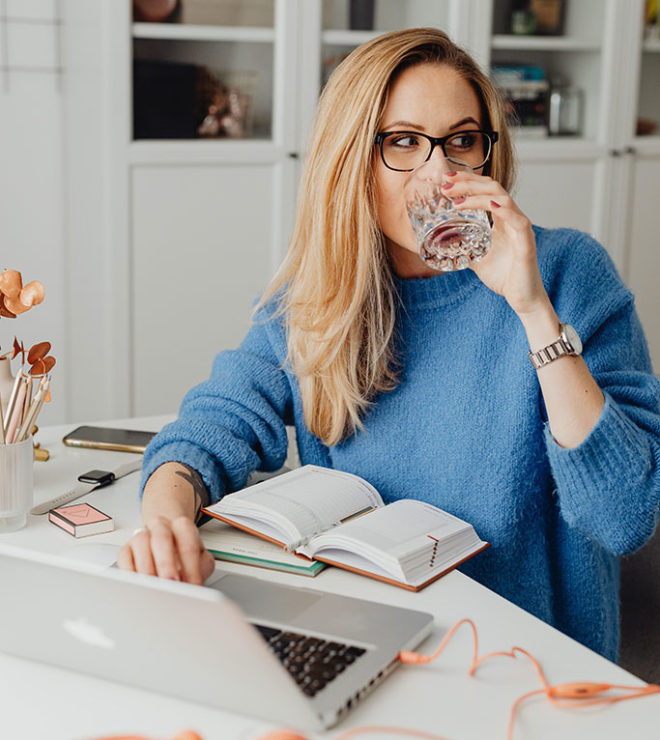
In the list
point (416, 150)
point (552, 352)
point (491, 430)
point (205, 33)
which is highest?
point (205, 33)

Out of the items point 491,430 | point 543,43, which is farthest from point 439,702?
point 543,43

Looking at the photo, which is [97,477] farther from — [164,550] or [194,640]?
[194,640]

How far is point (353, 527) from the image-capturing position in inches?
46.7

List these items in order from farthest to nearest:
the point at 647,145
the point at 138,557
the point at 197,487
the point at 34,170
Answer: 1. the point at 647,145
2. the point at 34,170
3. the point at 197,487
4. the point at 138,557

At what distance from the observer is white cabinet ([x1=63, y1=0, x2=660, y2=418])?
3.05 m

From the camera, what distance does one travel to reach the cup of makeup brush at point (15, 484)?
1.25 m

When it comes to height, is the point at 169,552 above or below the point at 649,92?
below

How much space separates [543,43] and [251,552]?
2826 millimetres

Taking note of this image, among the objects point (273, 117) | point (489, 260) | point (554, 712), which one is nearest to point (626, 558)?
point (489, 260)

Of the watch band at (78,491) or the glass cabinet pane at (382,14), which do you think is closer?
the watch band at (78,491)

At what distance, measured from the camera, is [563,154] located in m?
3.57

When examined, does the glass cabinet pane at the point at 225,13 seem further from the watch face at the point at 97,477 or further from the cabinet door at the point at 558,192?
the watch face at the point at 97,477

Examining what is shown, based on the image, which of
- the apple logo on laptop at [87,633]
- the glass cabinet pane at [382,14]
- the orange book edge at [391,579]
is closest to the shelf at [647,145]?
the glass cabinet pane at [382,14]

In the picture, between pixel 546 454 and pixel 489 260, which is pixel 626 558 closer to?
pixel 546 454
